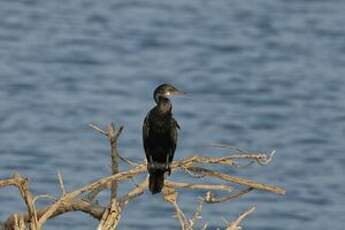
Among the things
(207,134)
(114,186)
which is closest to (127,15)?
(207,134)

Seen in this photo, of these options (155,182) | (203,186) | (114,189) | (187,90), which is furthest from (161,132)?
(187,90)

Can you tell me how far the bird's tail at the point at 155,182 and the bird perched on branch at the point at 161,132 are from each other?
17cm

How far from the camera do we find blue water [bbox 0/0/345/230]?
18.1 m

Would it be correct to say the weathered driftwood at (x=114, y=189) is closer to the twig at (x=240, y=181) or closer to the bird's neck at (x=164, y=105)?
the twig at (x=240, y=181)

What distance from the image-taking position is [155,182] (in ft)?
27.6

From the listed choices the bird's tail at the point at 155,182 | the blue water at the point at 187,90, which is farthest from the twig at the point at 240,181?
the blue water at the point at 187,90

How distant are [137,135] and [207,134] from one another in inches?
45.5

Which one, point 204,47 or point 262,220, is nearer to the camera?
point 262,220

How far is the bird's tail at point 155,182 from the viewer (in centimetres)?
835

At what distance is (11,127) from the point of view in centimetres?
2039

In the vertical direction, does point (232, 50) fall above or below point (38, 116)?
above

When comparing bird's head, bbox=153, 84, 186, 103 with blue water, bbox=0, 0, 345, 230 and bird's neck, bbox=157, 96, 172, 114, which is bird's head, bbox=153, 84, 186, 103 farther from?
blue water, bbox=0, 0, 345, 230

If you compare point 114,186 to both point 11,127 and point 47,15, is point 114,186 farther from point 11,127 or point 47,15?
point 47,15

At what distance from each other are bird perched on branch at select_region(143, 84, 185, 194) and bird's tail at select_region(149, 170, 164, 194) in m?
0.17
